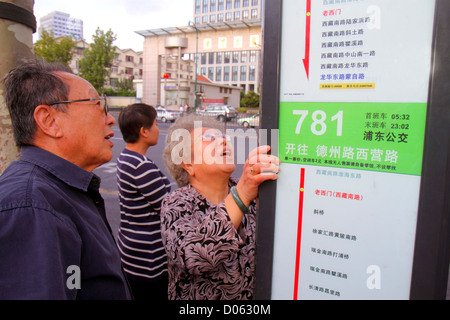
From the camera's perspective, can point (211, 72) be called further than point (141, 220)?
Yes

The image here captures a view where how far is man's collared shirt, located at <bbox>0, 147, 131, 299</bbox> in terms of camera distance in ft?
3.05

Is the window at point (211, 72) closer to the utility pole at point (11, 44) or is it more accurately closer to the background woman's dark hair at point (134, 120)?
the background woman's dark hair at point (134, 120)

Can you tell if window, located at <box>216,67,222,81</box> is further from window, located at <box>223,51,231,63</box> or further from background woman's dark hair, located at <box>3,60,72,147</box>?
background woman's dark hair, located at <box>3,60,72,147</box>

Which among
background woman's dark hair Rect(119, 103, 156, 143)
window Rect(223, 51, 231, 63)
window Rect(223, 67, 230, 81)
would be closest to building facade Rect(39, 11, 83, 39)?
window Rect(223, 51, 231, 63)

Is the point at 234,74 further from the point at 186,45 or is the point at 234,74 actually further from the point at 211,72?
the point at 186,45

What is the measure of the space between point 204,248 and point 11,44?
1.51m

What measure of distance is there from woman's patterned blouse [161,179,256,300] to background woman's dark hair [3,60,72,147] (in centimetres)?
68

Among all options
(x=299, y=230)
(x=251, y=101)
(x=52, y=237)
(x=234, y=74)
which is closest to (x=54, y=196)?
(x=52, y=237)

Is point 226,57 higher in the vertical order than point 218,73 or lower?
higher

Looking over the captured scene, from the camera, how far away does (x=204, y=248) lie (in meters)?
1.36

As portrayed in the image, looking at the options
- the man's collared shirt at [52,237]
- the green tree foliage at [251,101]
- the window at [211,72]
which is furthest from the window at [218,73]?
the man's collared shirt at [52,237]

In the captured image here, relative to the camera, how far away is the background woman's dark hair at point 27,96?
51.9 inches

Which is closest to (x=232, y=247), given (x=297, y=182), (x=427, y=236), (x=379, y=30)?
(x=297, y=182)

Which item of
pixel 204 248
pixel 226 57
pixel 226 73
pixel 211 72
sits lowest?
pixel 204 248
